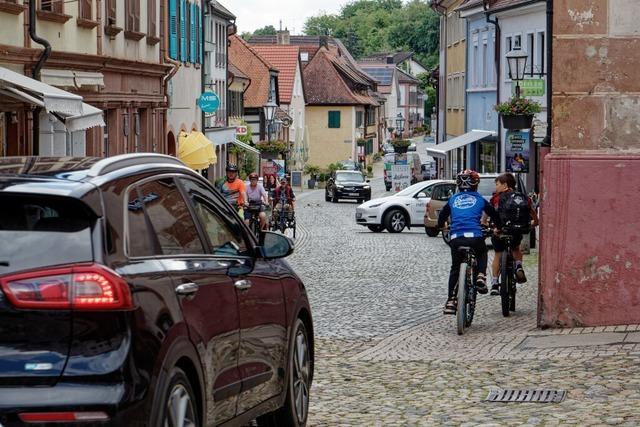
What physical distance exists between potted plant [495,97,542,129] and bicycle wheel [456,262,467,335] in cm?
1874

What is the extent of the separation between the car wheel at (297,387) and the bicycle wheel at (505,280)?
734cm

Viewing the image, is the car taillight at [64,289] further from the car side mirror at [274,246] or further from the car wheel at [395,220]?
the car wheel at [395,220]

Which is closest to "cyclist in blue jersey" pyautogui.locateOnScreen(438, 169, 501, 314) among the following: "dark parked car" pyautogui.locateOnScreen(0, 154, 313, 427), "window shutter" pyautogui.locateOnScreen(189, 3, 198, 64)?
"dark parked car" pyautogui.locateOnScreen(0, 154, 313, 427)

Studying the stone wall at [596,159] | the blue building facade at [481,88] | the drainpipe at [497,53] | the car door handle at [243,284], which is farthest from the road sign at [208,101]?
the car door handle at [243,284]

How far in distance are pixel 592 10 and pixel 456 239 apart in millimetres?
2741

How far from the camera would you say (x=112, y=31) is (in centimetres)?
2912

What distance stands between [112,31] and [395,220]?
559 inches

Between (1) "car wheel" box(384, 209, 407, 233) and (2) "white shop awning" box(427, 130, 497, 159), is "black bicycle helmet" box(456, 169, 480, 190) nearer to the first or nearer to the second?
(1) "car wheel" box(384, 209, 407, 233)

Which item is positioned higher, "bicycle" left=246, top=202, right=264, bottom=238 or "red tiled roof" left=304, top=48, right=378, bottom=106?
"red tiled roof" left=304, top=48, right=378, bottom=106

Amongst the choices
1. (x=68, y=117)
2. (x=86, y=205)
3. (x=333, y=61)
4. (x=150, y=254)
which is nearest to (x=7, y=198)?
(x=86, y=205)

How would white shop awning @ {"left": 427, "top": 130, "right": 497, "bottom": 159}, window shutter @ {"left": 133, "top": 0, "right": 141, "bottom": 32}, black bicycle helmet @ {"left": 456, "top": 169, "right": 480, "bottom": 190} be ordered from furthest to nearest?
1. white shop awning @ {"left": 427, "top": 130, "right": 497, "bottom": 159}
2. window shutter @ {"left": 133, "top": 0, "right": 141, "bottom": 32}
3. black bicycle helmet @ {"left": 456, "top": 169, "right": 480, "bottom": 190}

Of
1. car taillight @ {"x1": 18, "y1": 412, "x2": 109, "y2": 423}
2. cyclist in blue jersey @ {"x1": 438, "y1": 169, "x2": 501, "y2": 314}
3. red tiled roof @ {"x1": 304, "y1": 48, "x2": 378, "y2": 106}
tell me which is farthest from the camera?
red tiled roof @ {"x1": 304, "y1": 48, "x2": 378, "y2": 106}

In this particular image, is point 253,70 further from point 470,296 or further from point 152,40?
point 470,296

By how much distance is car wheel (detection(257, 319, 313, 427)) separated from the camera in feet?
26.2
